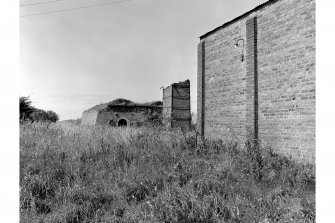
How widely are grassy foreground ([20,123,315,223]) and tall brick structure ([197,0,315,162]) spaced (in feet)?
2.53


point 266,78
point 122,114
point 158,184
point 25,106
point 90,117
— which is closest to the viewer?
point 158,184

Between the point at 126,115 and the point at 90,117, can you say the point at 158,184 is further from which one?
the point at 90,117

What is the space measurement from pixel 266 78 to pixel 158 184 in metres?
4.47

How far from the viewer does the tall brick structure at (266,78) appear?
6238mm

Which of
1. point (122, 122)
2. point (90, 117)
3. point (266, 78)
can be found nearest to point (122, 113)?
point (122, 122)

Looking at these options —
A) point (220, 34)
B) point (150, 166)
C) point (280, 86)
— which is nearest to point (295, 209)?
point (150, 166)

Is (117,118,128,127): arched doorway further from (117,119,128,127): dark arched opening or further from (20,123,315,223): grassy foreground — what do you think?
(20,123,315,223): grassy foreground

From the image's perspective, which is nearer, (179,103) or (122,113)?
(179,103)

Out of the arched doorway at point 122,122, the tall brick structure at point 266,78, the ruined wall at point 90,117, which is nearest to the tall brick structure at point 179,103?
the arched doorway at point 122,122

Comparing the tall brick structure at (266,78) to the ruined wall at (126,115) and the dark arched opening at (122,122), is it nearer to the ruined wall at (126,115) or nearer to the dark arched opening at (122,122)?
the ruined wall at (126,115)

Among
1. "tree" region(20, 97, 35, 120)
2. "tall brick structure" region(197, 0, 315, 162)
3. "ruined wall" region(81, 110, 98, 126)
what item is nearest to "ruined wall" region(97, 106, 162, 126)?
"ruined wall" region(81, 110, 98, 126)

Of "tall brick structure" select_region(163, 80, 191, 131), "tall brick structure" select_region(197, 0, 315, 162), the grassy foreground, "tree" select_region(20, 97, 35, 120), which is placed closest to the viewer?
the grassy foreground

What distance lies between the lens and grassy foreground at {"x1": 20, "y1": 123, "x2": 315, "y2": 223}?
401cm

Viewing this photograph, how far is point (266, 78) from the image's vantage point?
7.27 metres
